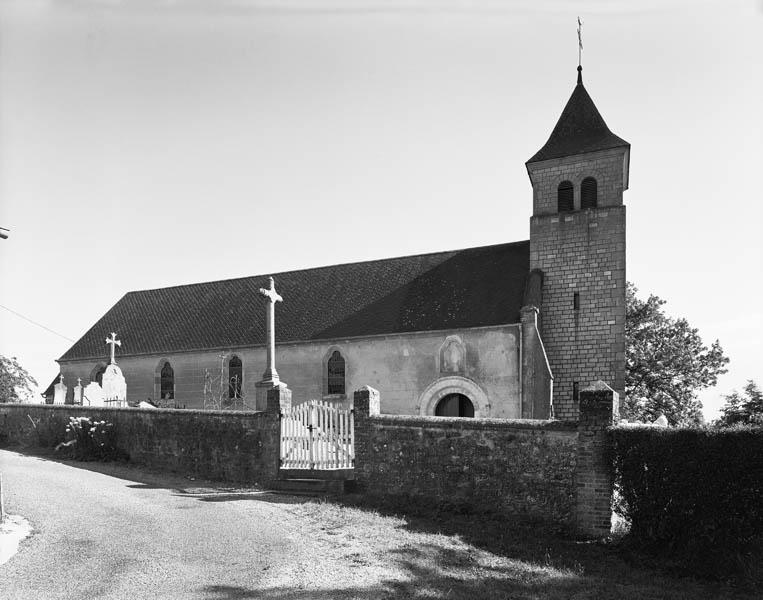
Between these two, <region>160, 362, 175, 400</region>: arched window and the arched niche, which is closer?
the arched niche

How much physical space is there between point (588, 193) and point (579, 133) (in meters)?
2.81

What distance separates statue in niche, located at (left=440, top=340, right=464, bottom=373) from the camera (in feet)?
71.3

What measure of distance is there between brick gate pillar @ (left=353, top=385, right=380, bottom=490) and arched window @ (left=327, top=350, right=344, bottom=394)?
1063 centimetres

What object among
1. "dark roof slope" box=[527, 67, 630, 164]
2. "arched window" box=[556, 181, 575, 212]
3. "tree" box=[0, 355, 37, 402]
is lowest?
"tree" box=[0, 355, 37, 402]

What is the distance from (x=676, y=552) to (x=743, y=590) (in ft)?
4.50

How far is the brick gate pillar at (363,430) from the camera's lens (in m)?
13.3

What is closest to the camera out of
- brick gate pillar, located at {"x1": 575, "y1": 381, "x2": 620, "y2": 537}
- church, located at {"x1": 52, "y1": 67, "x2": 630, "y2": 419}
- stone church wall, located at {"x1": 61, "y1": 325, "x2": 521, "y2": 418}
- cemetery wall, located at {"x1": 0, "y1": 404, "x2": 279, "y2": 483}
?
brick gate pillar, located at {"x1": 575, "y1": 381, "x2": 620, "y2": 537}

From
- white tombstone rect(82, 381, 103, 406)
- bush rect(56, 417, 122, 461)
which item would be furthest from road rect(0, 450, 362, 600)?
white tombstone rect(82, 381, 103, 406)

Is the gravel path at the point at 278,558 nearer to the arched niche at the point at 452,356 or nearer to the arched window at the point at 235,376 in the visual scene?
the arched niche at the point at 452,356

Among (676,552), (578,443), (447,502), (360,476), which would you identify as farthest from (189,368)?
(676,552)

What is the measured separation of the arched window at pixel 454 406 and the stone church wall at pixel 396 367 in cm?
55

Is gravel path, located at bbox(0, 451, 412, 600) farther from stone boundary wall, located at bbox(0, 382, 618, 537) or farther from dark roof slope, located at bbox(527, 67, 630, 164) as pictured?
dark roof slope, located at bbox(527, 67, 630, 164)

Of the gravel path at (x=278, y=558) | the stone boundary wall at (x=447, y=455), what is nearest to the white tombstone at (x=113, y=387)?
the stone boundary wall at (x=447, y=455)

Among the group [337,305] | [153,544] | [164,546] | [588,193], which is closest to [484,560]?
[164,546]
